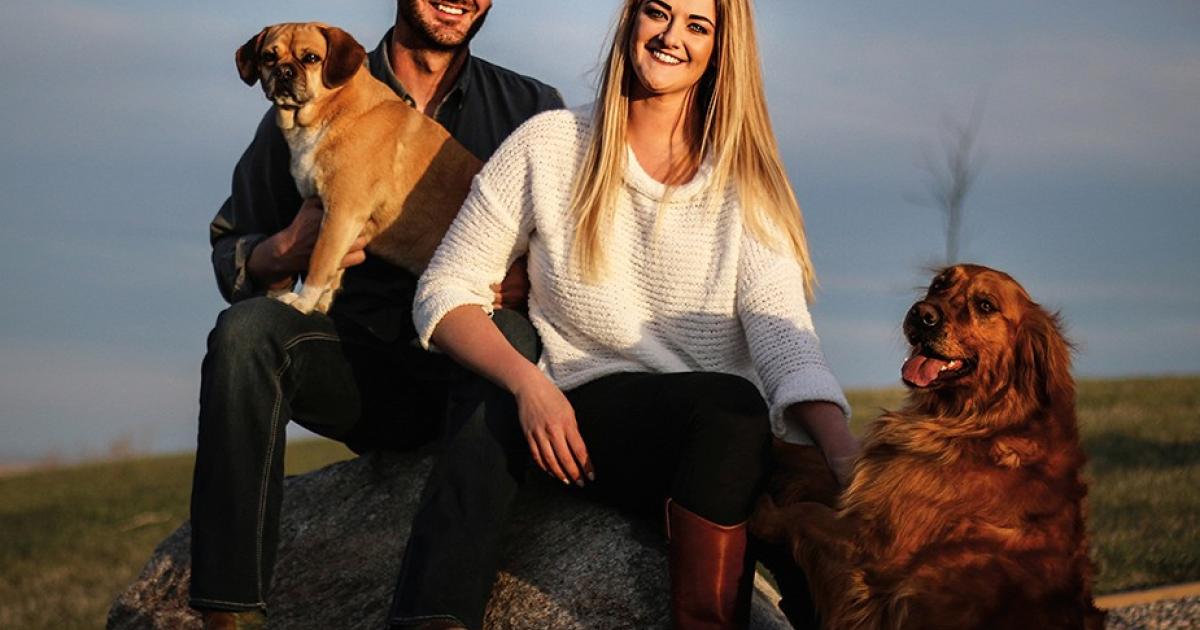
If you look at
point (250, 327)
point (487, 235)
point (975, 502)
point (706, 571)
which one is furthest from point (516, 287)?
point (975, 502)

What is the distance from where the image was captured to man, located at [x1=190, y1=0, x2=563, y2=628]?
3.70 metres

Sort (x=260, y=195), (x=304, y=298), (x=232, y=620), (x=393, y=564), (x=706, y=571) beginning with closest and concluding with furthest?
(x=706, y=571) < (x=232, y=620) < (x=393, y=564) < (x=304, y=298) < (x=260, y=195)

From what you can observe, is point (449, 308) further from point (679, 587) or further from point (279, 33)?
point (279, 33)

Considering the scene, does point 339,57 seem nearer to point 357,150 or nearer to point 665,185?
point 357,150

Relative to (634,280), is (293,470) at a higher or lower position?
lower

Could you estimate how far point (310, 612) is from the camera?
4.21 meters

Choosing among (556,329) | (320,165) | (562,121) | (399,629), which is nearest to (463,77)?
(320,165)

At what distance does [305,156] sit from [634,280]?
163 centimetres

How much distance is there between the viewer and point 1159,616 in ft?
16.9

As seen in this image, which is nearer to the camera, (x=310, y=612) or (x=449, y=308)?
(x=449, y=308)

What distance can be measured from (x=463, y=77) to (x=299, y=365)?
1.51m

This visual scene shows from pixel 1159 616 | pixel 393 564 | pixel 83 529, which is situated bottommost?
pixel 83 529

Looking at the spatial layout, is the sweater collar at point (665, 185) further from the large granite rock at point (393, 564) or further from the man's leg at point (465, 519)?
the large granite rock at point (393, 564)

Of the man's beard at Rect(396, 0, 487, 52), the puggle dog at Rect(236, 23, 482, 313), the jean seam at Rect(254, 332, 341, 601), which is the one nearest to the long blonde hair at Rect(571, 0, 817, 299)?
the jean seam at Rect(254, 332, 341, 601)
